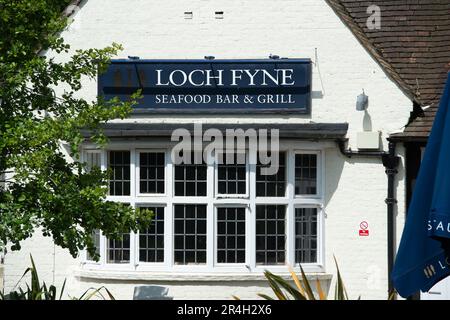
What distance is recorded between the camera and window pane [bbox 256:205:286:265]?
665 inches

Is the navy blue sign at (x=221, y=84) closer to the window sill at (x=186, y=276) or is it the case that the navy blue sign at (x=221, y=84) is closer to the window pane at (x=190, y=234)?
the window pane at (x=190, y=234)

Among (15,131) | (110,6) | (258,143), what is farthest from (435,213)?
(110,6)

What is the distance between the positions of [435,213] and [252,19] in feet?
31.8

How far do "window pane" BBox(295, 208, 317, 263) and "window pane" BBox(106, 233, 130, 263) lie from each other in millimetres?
2599

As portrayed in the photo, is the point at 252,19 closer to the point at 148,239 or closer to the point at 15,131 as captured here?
the point at 148,239

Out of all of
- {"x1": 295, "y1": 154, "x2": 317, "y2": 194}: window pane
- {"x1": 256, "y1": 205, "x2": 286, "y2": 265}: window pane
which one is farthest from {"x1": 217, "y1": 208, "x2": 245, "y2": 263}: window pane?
{"x1": 295, "y1": 154, "x2": 317, "y2": 194}: window pane

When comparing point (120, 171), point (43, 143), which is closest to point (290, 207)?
point (120, 171)

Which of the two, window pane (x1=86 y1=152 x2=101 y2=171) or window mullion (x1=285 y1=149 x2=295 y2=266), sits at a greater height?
window pane (x1=86 y1=152 x2=101 y2=171)

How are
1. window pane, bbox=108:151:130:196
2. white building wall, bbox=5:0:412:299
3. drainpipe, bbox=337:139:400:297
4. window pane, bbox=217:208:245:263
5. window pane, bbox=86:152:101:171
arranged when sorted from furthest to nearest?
1. window pane, bbox=86:152:101:171
2. window pane, bbox=108:151:130:196
3. window pane, bbox=217:208:245:263
4. white building wall, bbox=5:0:412:299
5. drainpipe, bbox=337:139:400:297

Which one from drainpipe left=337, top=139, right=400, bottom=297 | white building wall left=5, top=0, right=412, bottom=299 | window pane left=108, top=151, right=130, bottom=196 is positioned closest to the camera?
drainpipe left=337, top=139, right=400, bottom=297

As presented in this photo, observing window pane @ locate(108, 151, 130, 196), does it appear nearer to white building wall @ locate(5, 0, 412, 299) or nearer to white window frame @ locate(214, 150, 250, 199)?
white building wall @ locate(5, 0, 412, 299)

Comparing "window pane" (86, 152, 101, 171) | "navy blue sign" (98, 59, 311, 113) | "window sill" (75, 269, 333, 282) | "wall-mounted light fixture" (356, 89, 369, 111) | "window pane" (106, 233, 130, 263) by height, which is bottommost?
"window sill" (75, 269, 333, 282)

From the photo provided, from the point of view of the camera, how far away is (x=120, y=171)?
17000mm

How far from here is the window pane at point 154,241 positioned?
16922mm
